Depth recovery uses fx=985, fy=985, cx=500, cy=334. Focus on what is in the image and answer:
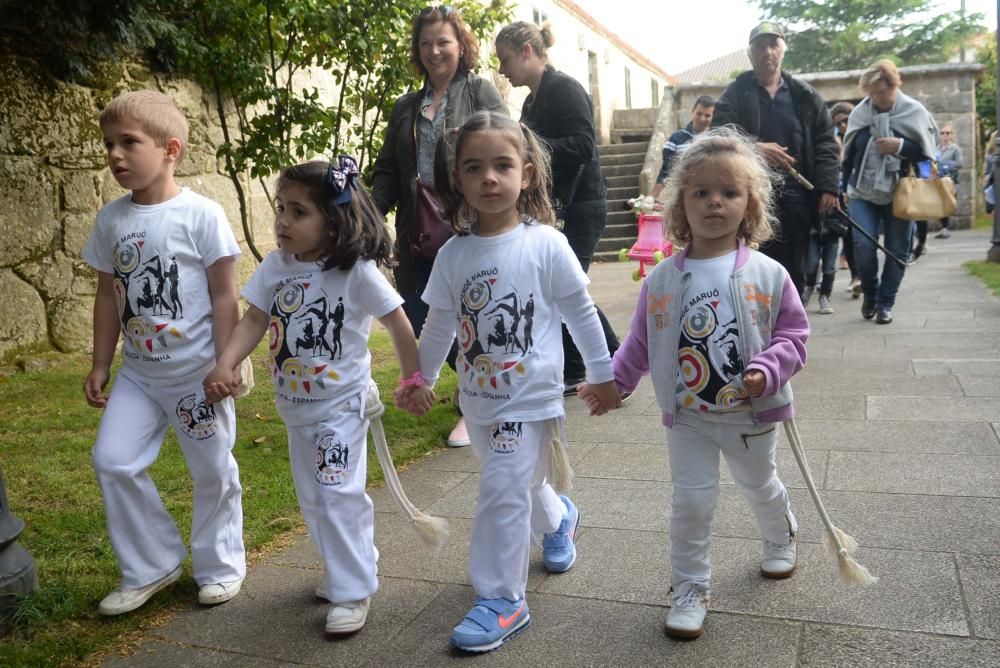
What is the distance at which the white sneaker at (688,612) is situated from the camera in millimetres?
2641

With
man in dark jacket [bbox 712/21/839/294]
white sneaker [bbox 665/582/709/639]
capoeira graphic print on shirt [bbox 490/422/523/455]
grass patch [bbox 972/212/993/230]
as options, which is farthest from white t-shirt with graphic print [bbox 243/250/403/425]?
grass patch [bbox 972/212/993/230]

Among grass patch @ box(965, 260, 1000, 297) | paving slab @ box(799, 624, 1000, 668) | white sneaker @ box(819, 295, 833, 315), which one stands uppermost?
paving slab @ box(799, 624, 1000, 668)

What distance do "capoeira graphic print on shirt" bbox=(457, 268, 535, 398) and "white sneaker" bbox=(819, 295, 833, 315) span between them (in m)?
6.79

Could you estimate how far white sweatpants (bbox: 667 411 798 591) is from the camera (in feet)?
8.93

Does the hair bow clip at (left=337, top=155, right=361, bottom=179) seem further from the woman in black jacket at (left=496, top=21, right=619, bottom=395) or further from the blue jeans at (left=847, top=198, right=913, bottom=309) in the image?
the blue jeans at (left=847, top=198, right=913, bottom=309)

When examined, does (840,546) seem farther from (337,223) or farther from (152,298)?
(152,298)

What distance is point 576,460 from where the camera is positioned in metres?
4.50

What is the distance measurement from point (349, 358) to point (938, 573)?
6.16 feet

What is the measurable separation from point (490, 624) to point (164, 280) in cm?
142

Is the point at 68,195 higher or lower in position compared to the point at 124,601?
higher

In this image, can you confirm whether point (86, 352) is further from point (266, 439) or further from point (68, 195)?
point (266, 439)

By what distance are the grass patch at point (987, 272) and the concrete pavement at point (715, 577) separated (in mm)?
5444

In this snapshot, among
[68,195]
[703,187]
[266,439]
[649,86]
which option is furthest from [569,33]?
[703,187]

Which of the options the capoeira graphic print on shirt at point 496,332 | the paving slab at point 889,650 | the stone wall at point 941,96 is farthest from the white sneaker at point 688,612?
the stone wall at point 941,96
